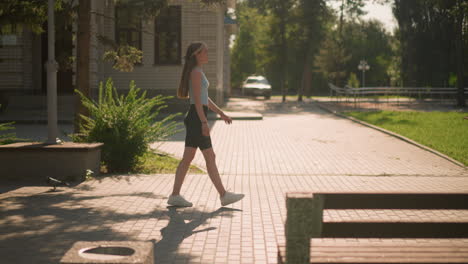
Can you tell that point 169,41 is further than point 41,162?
Yes

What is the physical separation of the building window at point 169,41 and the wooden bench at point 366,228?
22654 mm

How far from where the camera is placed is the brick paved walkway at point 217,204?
16.7 feet

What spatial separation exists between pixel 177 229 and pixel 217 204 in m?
1.35

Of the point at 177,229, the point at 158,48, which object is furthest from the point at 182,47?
the point at 177,229

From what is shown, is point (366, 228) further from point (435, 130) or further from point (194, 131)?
point (435, 130)

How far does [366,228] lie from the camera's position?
3238mm

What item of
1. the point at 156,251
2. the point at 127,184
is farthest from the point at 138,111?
the point at 156,251

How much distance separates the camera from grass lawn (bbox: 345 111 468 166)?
12.9 m

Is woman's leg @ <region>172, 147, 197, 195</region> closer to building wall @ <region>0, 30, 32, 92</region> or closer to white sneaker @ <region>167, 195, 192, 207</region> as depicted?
white sneaker @ <region>167, 195, 192, 207</region>

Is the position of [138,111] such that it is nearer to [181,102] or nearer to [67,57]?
[67,57]

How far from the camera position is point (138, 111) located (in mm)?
9555

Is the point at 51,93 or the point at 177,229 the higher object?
the point at 51,93

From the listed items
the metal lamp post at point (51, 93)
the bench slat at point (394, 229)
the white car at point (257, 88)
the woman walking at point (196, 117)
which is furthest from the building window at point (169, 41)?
the bench slat at point (394, 229)

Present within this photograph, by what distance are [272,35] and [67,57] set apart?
31579mm
